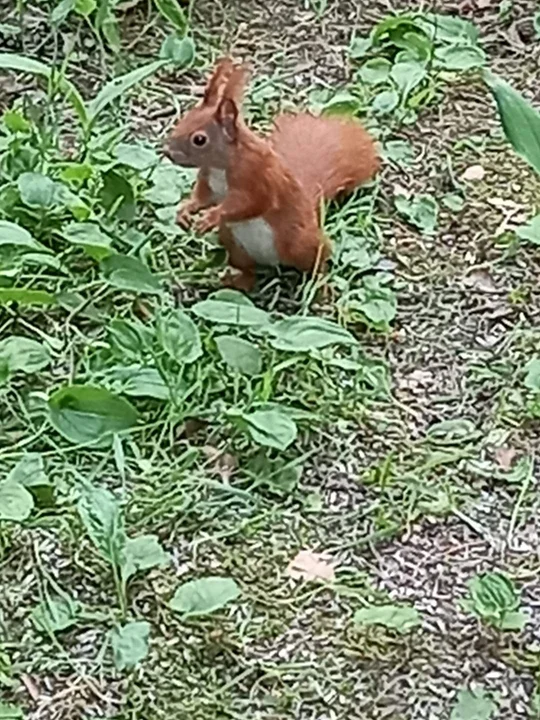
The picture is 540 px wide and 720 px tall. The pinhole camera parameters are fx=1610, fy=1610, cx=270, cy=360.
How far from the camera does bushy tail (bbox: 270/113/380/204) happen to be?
6.99 feet

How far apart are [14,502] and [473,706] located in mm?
544

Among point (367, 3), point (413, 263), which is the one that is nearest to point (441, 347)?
point (413, 263)

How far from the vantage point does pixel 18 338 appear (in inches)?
77.9

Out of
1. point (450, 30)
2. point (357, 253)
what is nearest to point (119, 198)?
point (357, 253)

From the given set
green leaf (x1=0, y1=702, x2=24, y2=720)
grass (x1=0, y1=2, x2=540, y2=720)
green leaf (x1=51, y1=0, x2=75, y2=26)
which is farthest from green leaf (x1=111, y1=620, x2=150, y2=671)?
green leaf (x1=51, y1=0, x2=75, y2=26)

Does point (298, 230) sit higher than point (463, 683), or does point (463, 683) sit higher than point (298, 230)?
point (298, 230)

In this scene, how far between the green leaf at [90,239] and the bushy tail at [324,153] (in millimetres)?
261

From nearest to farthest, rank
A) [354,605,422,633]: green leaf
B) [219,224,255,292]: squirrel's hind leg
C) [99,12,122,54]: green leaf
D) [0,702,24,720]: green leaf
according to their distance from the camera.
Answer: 1. [0,702,24,720]: green leaf
2. [354,605,422,633]: green leaf
3. [219,224,255,292]: squirrel's hind leg
4. [99,12,122,54]: green leaf

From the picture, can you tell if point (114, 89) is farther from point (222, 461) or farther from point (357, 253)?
point (222, 461)

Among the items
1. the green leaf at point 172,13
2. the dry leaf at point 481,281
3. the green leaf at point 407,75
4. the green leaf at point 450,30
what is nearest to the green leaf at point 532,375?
the dry leaf at point 481,281

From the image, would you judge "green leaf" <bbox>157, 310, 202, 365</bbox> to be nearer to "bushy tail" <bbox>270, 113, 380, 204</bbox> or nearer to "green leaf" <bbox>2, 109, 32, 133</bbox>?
"bushy tail" <bbox>270, 113, 380, 204</bbox>

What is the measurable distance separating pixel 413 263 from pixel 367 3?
2.13 ft

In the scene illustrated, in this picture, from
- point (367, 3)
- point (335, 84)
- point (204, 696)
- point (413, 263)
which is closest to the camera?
point (204, 696)

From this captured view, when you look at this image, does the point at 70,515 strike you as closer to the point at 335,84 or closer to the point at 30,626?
the point at 30,626
